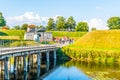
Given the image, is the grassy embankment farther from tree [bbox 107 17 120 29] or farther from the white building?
tree [bbox 107 17 120 29]

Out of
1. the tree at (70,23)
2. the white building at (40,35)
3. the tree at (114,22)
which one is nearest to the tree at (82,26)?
the tree at (70,23)

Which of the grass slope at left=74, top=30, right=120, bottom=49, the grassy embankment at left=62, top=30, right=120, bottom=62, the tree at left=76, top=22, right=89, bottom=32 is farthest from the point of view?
the tree at left=76, top=22, right=89, bottom=32

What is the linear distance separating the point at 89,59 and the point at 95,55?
233cm

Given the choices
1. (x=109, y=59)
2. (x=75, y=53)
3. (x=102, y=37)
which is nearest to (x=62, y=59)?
(x=75, y=53)

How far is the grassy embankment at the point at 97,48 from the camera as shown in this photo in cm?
9669

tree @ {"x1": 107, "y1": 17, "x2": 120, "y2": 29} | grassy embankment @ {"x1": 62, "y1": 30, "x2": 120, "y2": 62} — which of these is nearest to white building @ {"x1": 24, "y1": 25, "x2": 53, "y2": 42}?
grassy embankment @ {"x1": 62, "y1": 30, "x2": 120, "y2": 62}

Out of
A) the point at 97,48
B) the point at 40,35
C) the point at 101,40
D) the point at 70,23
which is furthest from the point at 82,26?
the point at 97,48

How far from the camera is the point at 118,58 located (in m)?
94.6

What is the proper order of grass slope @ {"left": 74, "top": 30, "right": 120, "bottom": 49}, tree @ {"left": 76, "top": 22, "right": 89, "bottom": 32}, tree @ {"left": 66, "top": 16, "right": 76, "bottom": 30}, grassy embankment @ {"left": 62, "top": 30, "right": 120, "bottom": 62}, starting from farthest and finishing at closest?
tree @ {"left": 66, "top": 16, "right": 76, "bottom": 30} < tree @ {"left": 76, "top": 22, "right": 89, "bottom": 32} < grass slope @ {"left": 74, "top": 30, "right": 120, "bottom": 49} < grassy embankment @ {"left": 62, "top": 30, "right": 120, "bottom": 62}

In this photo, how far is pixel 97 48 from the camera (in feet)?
356

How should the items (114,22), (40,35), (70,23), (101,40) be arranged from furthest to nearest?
(114,22) < (70,23) < (40,35) < (101,40)

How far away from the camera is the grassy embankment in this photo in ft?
317

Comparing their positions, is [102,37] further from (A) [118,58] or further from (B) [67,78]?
(B) [67,78]

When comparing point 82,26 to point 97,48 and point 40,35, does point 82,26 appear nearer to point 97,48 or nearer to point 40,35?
point 40,35
